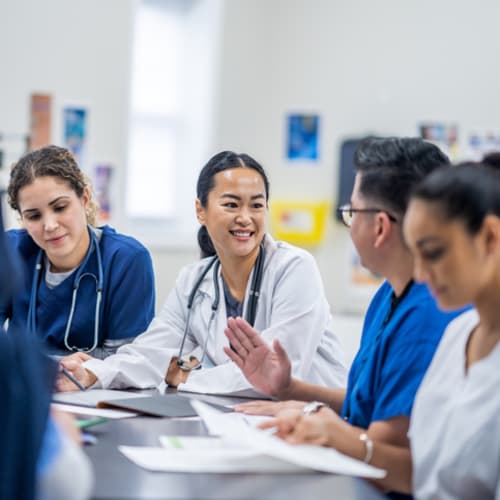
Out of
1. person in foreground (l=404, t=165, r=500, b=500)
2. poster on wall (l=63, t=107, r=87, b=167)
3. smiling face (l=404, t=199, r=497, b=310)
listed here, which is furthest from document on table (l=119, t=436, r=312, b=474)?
poster on wall (l=63, t=107, r=87, b=167)

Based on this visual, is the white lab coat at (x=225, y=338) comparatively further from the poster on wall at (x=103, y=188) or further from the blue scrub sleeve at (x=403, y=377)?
the poster on wall at (x=103, y=188)

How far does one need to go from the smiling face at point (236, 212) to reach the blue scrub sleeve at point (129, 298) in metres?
0.24

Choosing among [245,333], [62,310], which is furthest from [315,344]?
[62,310]

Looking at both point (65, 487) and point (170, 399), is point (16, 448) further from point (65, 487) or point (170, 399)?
point (170, 399)

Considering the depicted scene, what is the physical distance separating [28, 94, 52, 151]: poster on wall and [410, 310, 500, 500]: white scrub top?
2.97 metres

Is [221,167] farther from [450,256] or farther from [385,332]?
[450,256]

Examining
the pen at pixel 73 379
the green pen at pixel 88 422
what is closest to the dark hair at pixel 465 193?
the green pen at pixel 88 422

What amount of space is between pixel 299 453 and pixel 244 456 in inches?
3.9

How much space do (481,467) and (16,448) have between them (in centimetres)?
72

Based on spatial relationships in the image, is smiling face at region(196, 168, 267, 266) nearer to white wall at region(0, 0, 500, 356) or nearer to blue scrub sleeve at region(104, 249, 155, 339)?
blue scrub sleeve at region(104, 249, 155, 339)

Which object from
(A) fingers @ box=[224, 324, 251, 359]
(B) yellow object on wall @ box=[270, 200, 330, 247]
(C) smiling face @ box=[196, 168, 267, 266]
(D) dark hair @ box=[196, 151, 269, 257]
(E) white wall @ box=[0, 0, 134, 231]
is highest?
(E) white wall @ box=[0, 0, 134, 231]

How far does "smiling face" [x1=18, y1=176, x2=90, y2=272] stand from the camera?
252 cm

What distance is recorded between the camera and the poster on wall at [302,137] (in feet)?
15.5

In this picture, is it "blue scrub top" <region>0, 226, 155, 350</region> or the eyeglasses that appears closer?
the eyeglasses
